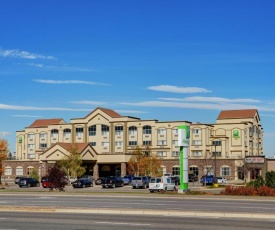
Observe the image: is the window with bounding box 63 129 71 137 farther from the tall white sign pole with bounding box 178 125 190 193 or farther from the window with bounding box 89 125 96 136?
the tall white sign pole with bounding box 178 125 190 193

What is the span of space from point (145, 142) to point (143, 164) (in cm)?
1326

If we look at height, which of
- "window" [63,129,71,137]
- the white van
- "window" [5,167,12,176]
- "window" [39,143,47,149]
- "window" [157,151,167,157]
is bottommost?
"window" [5,167,12,176]

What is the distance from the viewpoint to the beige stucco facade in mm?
102062

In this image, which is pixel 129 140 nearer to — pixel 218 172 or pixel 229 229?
pixel 218 172

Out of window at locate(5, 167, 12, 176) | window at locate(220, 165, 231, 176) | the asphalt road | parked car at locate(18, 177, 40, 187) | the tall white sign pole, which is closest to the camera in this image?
the asphalt road

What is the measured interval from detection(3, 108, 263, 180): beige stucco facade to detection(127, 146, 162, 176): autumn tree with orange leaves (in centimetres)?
341

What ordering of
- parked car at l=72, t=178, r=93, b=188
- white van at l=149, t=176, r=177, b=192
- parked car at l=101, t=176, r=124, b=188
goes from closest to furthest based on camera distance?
white van at l=149, t=176, r=177, b=192
parked car at l=101, t=176, r=124, b=188
parked car at l=72, t=178, r=93, b=188

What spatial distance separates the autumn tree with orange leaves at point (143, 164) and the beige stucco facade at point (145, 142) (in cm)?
341

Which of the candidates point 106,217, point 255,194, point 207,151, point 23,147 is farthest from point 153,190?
point 23,147

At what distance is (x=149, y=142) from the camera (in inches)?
4328

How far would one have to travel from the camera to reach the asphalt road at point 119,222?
1841cm

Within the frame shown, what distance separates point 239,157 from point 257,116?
19226mm

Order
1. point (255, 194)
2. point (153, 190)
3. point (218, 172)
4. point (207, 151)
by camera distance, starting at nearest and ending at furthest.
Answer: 1. point (255, 194)
2. point (153, 190)
3. point (218, 172)
4. point (207, 151)

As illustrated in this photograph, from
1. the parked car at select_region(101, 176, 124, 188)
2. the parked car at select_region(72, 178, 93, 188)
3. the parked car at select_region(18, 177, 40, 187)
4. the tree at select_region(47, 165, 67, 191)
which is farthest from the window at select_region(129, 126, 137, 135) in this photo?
the tree at select_region(47, 165, 67, 191)
